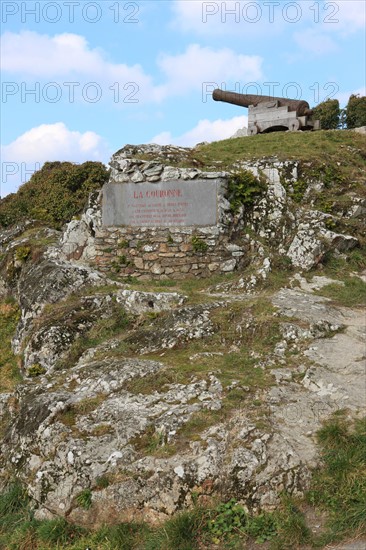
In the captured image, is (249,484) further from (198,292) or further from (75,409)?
(198,292)

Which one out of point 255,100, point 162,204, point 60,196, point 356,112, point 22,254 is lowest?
point 22,254

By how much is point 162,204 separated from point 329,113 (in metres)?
31.5

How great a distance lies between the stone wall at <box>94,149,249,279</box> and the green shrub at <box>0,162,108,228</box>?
20.3 feet

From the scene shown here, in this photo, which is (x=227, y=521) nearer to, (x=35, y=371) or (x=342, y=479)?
(x=342, y=479)

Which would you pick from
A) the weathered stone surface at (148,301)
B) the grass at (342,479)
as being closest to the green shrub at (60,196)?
the weathered stone surface at (148,301)

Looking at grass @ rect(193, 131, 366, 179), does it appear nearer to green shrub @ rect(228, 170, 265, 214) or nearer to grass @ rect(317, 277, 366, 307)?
green shrub @ rect(228, 170, 265, 214)

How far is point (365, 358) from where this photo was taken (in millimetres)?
8266

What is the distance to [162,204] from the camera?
12.9 metres

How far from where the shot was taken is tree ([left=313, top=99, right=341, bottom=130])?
39.7 m

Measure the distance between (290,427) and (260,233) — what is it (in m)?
7.31

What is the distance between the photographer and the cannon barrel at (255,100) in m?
19.8

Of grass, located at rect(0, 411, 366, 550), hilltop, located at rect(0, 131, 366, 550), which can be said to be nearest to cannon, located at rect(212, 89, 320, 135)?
hilltop, located at rect(0, 131, 366, 550)

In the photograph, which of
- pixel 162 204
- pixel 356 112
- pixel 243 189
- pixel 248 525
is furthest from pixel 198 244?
pixel 356 112

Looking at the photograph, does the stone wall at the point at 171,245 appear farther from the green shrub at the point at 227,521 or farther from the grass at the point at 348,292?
the green shrub at the point at 227,521
